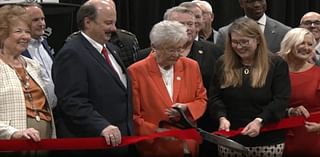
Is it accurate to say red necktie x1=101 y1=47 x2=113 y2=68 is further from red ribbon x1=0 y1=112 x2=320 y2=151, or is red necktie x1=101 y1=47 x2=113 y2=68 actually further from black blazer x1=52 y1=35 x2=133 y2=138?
red ribbon x1=0 y1=112 x2=320 y2=151

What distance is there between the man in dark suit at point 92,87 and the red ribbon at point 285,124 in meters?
0.56

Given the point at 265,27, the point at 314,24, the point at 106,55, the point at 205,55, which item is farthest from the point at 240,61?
the point at 314,24

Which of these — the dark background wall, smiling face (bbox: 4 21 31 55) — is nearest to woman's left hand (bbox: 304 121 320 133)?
smiling face (bbox: 4 21 31 55)

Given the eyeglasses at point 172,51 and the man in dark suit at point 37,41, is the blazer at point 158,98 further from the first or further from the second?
the man in dark suit at point 37,41

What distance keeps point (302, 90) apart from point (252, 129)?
59 centimetres

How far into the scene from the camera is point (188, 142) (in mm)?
3717

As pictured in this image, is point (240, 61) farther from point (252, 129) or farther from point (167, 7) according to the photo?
point (167, 7)

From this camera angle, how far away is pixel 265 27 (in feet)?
15.9

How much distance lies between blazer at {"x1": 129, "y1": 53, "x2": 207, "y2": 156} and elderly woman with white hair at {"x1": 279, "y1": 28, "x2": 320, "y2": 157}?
0.61 meters

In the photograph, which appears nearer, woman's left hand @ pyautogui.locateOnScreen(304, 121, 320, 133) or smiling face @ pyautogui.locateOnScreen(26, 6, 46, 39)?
woman's left hand @ pyautogui.locateOnScreen(304, 121, 320, 133)

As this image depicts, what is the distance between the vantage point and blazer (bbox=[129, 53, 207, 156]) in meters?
3.69

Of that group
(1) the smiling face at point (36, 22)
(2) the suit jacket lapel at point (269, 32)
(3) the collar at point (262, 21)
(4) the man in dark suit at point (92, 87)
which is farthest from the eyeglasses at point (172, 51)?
(3) the collar at point (262, 21)

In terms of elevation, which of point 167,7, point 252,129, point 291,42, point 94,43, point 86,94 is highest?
point 94,43

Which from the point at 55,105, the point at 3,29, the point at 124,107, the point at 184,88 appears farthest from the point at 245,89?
A: the point at 3,29
